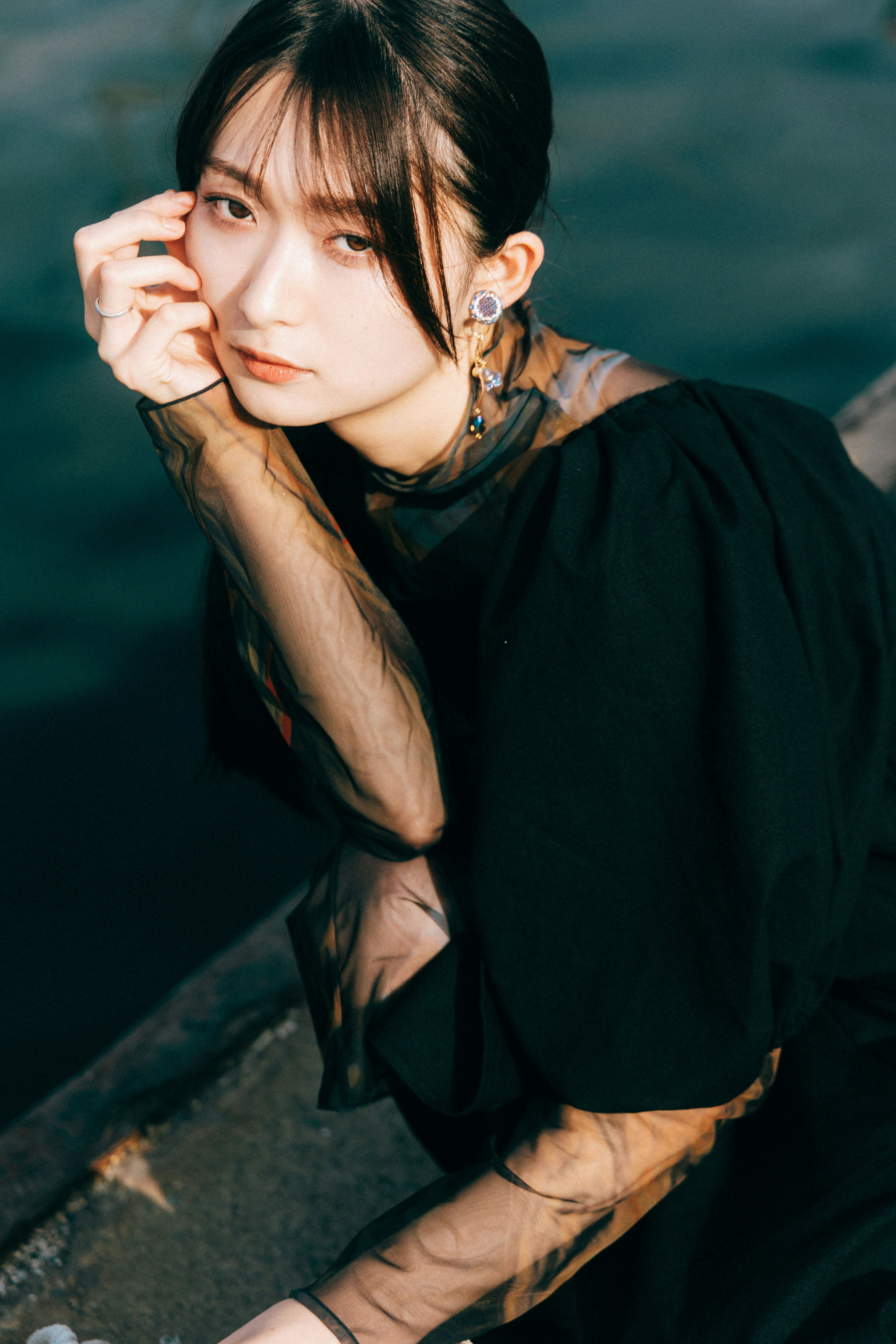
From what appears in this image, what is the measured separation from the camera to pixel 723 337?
3857mm

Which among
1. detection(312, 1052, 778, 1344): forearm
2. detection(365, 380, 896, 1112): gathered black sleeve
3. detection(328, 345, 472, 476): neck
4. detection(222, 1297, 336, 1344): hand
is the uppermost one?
detection(328, 345, 472, 476): neck

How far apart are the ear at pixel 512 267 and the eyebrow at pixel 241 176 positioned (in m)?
0.27

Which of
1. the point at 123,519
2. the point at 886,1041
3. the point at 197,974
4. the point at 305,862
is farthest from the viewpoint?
the point at 123,519

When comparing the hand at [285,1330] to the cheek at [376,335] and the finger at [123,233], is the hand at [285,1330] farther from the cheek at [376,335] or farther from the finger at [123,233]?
the finger at [123,233]

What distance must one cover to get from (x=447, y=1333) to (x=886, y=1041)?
63 centimetres

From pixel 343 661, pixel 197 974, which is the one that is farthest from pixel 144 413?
pixel 197 974

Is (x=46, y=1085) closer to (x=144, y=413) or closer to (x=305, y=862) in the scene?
(x=305, y=862)

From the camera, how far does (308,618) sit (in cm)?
133

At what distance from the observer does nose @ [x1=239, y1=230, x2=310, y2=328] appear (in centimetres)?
117

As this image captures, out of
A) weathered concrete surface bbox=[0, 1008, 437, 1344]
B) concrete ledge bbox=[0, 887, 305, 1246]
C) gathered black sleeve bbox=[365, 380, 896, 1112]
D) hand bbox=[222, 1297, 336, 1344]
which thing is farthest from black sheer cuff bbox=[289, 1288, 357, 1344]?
concrete ledge bbox=[0, 887, 305, 1246]

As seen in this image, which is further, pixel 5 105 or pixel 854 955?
pixel 5 105

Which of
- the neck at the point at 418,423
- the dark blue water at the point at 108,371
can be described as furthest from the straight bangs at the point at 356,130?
the dark blue water at the point at 108,371

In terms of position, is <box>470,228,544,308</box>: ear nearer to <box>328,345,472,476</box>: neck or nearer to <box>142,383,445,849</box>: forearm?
<box>328,345,472,476</box>: neck

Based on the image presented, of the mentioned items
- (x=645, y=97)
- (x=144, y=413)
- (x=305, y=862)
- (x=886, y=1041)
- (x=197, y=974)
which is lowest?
(x=305, y=862)
